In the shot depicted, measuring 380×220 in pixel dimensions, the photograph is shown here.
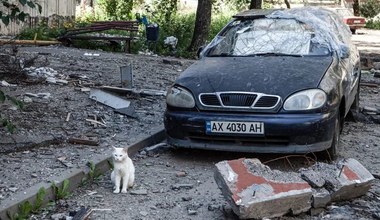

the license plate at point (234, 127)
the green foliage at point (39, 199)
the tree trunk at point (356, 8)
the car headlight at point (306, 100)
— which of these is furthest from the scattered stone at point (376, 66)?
the tree trunk at point (356, 8)

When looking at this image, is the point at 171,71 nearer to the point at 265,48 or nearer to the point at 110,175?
the point at 265,48

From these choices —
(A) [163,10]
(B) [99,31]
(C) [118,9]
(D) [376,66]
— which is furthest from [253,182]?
(C) [118,9]

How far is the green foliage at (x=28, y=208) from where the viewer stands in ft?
14.5

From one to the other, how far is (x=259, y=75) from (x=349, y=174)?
1.64 m

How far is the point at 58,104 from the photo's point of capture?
7746 millimetres

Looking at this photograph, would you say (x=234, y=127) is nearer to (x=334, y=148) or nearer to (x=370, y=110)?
(x=334, y=148)

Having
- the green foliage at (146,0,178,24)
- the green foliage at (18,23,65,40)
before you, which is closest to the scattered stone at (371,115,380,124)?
the green foliage at (18,23,65,40)

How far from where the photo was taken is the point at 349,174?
4938 millimetres

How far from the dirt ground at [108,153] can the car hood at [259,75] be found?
85 cm

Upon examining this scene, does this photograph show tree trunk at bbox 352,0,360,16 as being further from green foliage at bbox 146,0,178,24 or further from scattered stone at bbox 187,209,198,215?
scattered stone at bbox 187,209,198,215

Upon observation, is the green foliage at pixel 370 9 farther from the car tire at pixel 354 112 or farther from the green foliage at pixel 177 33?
the car tire at pixel 354 112

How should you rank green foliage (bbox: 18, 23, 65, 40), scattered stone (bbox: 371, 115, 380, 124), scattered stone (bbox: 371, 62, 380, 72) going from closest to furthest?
scattered stone (bbox: 371, 115, 380, 124) < scattered stone (bbox: 371, 62, 380, 72) < green foliage (bbox: 18, 23, 65, 40)

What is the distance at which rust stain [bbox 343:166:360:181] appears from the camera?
16.1ft

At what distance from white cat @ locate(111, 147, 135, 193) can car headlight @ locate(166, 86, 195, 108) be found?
121cm
